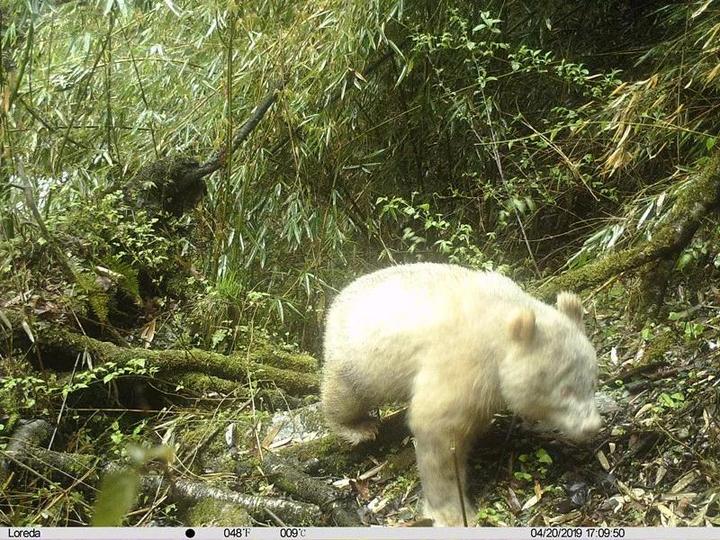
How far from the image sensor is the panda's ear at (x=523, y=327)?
1578mm

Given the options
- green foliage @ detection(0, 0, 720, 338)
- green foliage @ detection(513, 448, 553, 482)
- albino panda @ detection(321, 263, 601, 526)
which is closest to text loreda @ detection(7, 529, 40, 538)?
green foliage @ detection(0, 0, 720, 338)

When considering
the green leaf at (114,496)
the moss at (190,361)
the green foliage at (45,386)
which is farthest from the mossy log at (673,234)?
the green leaf at (114,496)

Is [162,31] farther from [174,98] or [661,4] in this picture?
[661,4]

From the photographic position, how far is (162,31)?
2008mm

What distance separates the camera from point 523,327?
1594 millimetres

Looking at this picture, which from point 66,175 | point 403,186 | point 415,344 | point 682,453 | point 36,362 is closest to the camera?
point 682,453

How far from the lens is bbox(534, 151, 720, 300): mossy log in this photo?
1.91 metres

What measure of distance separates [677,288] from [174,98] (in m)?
1.57

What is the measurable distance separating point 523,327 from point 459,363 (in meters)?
0.17

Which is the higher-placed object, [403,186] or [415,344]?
[403,186]

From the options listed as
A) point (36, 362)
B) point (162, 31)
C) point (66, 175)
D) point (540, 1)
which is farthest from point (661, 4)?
point (36, 362)

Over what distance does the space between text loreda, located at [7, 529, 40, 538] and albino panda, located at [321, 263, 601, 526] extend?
754 millimetres

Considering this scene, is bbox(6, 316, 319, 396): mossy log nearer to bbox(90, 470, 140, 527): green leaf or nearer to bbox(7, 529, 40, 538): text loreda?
bbox(7, 529, 40, 538): text loreda

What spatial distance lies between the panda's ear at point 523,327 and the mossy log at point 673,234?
1.38 feet
